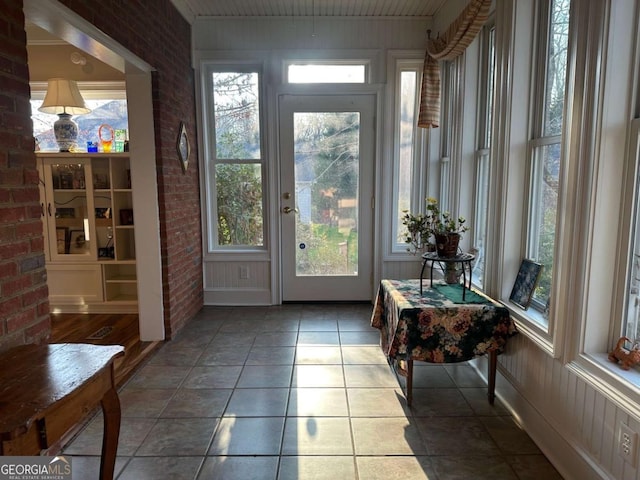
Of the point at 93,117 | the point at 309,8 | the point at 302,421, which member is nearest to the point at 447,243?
the point at 302,421

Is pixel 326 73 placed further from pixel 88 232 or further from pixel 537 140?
pixel 88 232

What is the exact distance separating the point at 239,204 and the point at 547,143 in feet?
9.45

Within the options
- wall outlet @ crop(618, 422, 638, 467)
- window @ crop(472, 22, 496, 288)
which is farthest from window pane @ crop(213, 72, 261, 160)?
wall outlet @ crop(618, 422, 638, 467)

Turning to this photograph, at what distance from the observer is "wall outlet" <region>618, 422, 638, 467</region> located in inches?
56.6

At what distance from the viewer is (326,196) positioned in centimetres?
419

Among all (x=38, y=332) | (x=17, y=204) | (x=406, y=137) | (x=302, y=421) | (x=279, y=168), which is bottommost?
(x=302, y=421)

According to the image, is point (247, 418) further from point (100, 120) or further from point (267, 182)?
point (100, 120)

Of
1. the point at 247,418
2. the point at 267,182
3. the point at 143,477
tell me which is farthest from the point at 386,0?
the point at 143,477

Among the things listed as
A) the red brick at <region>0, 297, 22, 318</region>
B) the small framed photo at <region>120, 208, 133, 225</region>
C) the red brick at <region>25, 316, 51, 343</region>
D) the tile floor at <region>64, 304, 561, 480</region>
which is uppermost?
the small framed photo at <region>120, 208, 133, 225</region>

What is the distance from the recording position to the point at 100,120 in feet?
14.0

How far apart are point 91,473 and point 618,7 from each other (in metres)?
2.79

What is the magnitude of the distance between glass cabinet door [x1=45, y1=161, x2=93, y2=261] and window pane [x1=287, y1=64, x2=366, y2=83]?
218 centimetres

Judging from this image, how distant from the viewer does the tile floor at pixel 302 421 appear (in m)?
1.88

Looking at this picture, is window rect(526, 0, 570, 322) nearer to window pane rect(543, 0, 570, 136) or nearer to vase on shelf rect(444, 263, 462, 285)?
window pane rect(543, 0, 570, 136)
